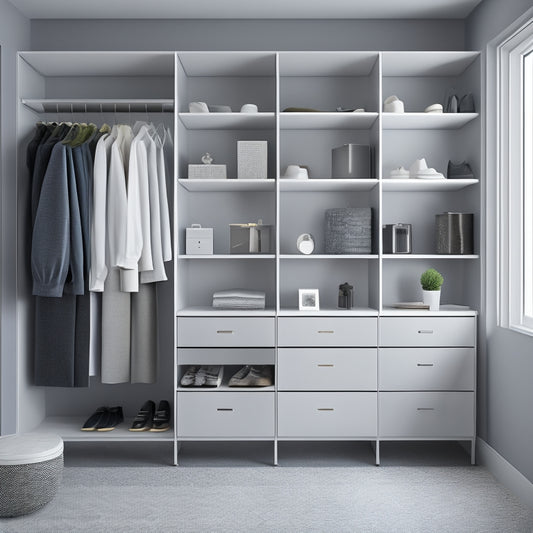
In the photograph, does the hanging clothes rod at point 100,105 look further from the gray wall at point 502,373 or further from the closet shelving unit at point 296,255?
the gray wall at point 502,373

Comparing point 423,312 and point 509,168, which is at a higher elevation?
point 509,168

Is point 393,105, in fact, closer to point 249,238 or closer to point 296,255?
point 296,255

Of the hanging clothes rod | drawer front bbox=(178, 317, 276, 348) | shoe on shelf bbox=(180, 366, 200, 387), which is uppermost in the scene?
the hanging clothes rod

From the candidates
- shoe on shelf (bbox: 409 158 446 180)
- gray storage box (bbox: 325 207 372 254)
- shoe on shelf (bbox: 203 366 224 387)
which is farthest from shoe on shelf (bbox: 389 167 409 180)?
shoe on shelf (bbox: 203 366 224 387)

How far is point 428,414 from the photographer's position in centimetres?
328

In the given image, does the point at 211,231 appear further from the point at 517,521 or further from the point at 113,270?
the point at 517,521

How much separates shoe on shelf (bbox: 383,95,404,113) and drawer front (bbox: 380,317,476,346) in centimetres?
125

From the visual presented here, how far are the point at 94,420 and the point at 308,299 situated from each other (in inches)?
59.4

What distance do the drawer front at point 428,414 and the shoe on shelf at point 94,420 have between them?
1.71 m

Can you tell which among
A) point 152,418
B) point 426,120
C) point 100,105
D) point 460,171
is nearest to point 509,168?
point 460,171

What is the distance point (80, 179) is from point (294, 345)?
1.56 metres

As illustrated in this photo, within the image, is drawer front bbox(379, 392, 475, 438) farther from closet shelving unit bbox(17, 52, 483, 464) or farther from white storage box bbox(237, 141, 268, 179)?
white storage box bbox(237, 141, 268, 179)

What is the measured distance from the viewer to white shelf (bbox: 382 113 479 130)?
335 centimetres

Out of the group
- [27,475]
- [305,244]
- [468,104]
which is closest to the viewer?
[27,475]
